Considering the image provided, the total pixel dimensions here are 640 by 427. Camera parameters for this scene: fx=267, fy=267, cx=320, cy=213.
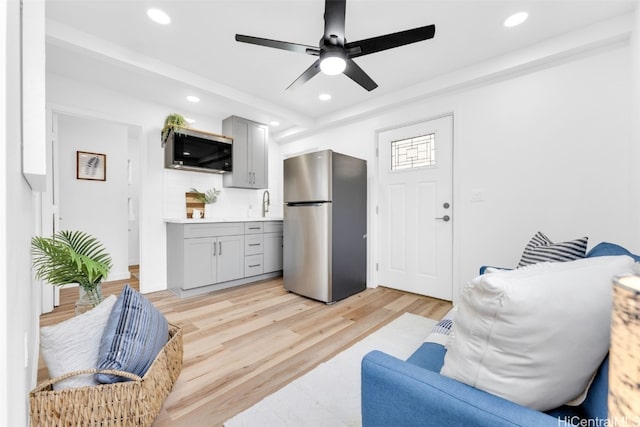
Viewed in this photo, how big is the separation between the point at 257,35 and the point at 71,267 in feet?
6.90

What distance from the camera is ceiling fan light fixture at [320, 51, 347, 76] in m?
1.74

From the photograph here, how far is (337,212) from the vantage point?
305 centimetres

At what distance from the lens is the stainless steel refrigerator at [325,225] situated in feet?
9.77

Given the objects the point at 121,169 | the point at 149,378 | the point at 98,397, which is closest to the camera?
the point at 98,397

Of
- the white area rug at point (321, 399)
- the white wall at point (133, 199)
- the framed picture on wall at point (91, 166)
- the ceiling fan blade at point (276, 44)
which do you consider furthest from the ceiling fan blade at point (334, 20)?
the white wall at point (133, 199)

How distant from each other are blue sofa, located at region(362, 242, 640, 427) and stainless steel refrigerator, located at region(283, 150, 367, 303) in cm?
221

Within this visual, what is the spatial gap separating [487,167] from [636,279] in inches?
110

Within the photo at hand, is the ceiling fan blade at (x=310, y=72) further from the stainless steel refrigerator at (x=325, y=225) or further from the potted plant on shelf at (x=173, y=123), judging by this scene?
the potted plant on shelf at (x=173, y=123)

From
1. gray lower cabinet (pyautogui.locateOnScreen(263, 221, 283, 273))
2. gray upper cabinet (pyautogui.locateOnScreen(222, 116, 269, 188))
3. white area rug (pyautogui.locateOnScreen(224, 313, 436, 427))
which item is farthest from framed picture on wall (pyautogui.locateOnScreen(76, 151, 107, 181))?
white area rug (pyautogui.locateOnScreen(224, 313, 436, 427))

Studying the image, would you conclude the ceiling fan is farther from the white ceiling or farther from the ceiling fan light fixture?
the white ceiling

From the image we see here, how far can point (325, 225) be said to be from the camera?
2.98 m

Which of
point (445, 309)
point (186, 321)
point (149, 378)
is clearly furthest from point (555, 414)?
point (186, 321)

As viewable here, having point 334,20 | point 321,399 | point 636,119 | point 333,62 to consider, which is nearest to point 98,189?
point 333,62

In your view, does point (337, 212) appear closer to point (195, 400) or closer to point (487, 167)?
point (487, 167)
